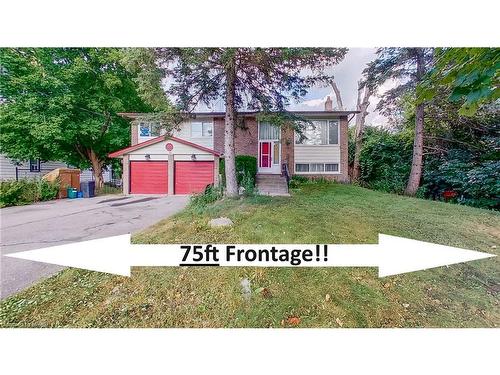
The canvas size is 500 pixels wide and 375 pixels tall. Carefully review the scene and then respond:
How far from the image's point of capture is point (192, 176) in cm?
278

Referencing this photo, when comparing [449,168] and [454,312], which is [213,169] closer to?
[454,312]

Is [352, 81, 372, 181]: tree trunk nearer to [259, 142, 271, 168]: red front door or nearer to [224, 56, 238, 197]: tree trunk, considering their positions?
[259, 142, 271, 168]: red front door

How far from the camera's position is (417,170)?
2809 millimetres

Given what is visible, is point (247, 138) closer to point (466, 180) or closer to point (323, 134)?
point (323, 134)

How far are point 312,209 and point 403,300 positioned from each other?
1239mm

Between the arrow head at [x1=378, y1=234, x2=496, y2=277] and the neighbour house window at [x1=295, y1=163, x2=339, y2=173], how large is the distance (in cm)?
192

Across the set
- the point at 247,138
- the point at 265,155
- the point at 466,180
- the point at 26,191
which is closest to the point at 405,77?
the point at 466,180

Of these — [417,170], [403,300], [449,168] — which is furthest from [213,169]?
[449,168]

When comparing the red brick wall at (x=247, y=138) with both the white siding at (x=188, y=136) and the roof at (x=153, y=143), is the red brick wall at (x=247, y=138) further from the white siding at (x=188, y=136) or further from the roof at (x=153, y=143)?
the roof at (x=153, y=143)

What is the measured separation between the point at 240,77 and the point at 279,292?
108 inches

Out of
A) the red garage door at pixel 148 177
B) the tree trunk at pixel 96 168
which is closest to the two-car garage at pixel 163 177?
the red garage door at pixel 148 177

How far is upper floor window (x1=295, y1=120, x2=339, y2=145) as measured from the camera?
13.0 feet

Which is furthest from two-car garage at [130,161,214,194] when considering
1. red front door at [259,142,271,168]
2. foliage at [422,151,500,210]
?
foliage at [422,151,500,210]

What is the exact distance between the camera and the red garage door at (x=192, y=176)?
270cm
